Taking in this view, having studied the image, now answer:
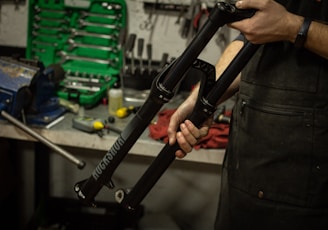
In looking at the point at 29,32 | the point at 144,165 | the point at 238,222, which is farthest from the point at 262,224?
the point at 29,32

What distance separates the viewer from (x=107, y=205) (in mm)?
1741

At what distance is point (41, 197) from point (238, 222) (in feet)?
3.99

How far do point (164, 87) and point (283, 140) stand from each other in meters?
0.30

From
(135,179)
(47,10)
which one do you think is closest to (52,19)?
(47,10)

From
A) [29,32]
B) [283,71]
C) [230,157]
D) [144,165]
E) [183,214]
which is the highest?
[283,71]

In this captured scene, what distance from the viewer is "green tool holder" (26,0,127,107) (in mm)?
1687

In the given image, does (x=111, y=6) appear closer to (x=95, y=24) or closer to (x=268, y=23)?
(x=95, y=24)

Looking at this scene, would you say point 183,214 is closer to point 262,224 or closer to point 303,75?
point 262,224

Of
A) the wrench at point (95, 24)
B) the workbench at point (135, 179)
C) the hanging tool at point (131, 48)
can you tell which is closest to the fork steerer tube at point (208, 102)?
the workbench at point (135, 179)

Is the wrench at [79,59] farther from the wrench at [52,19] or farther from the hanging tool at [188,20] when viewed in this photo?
the hanging tool at [188,20]

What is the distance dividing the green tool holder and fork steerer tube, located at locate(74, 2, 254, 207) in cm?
79

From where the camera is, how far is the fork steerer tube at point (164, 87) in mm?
719

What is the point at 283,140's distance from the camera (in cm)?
85

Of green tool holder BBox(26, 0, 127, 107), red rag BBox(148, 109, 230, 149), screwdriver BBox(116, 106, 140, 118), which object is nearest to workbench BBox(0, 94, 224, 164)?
red rag BBox(148, 109, 230, 149)
